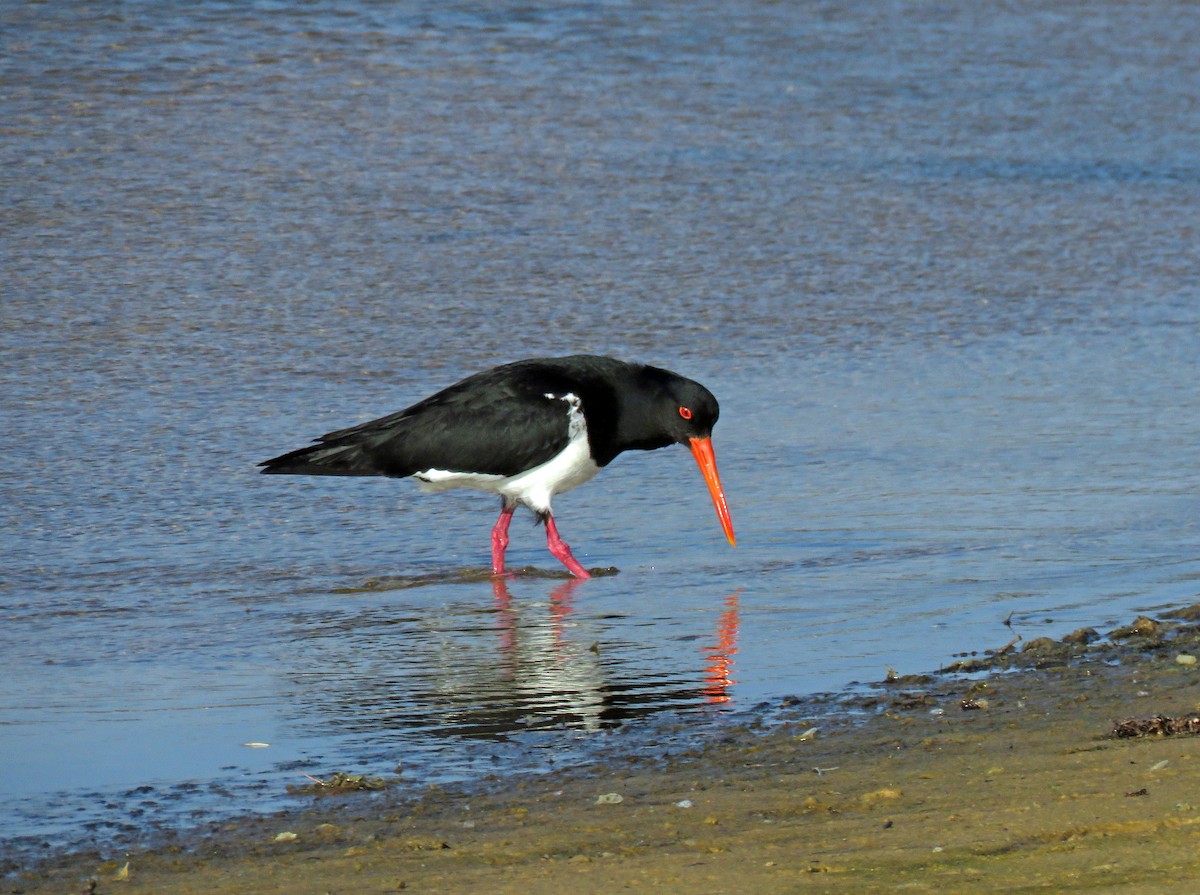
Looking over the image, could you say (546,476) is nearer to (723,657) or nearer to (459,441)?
(459,441)

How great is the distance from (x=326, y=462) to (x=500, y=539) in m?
0.68

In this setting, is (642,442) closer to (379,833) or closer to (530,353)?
(530,353)

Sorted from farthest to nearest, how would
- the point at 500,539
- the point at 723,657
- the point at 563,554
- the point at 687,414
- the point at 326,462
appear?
1. the point at 687,414
2. the point at 326,462
3. the point at 500,539
4. the point at 563,554
5. the point at 723,657

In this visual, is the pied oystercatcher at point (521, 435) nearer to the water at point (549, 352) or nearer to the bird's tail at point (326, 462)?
the bird's tail at point (326, 462)

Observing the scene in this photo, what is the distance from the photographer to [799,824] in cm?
393

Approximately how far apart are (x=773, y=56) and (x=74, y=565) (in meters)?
9.46

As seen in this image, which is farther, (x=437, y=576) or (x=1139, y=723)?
→ (x=437, y=576)

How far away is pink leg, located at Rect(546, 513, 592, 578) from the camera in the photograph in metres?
6.50

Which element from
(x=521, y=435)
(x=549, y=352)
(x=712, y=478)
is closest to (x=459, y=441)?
(x=521, y=435)

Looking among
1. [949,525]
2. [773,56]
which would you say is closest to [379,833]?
[949,525]

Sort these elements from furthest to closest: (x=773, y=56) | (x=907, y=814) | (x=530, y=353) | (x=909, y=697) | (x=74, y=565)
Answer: (x=773, y=56), (x=530, y=353), (x=74, y=565), (x=909, y=697), (x=907, y=814)

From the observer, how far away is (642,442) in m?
7.18

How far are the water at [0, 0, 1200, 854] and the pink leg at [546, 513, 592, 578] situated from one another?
0.58 ft

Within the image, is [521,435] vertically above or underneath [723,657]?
above
